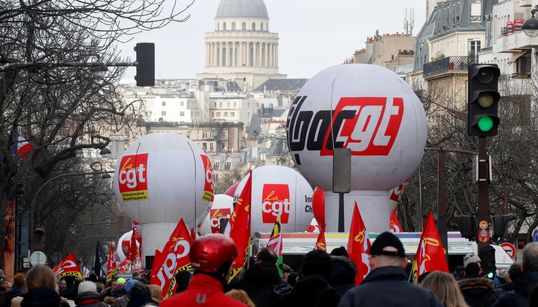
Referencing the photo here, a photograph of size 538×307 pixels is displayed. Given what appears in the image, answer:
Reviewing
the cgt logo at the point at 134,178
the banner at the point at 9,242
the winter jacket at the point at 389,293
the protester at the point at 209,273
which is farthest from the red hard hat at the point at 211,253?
the banner at the point at 9,242

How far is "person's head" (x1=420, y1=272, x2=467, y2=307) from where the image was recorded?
44.2 feet

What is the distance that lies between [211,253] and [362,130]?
23.8m

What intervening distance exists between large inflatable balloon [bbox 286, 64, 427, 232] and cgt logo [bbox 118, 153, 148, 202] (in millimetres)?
8088

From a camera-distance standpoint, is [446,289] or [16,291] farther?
[16,291]

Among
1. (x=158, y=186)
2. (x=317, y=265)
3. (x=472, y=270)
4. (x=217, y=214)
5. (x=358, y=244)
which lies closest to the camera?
(x=317, y=265)

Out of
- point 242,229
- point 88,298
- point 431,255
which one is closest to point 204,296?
point 88,298

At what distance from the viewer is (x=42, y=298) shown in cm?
1612

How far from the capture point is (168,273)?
930 inches

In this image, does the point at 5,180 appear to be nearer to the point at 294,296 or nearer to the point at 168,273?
the point at 168,273

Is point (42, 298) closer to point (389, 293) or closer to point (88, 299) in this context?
point (88, 299)

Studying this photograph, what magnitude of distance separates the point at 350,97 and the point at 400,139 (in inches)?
46.0


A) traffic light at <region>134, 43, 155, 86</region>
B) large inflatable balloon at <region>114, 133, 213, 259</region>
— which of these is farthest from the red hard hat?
large inflatable balloon at <region>114, 133, 213, 259</region>

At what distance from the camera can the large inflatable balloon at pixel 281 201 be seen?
49844 mm

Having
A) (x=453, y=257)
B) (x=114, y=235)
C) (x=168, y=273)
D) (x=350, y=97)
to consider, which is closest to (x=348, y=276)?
(x=168, y=273)
